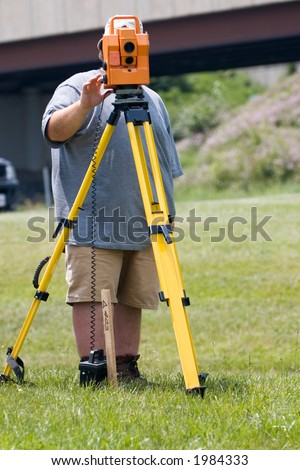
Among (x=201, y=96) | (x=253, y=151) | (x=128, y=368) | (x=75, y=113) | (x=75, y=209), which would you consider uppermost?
(x=201, y=96)

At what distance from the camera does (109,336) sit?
15.3ft

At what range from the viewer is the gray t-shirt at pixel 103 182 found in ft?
16.1

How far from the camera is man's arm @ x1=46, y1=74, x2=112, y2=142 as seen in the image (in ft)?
14.6

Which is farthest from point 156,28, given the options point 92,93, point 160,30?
point 92,93

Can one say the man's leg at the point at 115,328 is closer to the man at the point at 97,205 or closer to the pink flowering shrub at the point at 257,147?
the man at the point at 97,205

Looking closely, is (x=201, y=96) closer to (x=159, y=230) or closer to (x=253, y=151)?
(x=253, y=151)

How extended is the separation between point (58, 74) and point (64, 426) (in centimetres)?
2803

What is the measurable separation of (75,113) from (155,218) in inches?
24.9

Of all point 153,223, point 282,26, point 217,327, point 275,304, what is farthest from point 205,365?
point 282,26

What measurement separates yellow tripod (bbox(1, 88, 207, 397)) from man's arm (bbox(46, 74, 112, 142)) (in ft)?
0.31

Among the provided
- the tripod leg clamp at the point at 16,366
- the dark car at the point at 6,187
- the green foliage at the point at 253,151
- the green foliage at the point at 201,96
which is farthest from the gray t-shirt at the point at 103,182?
the green foliage at the point at 201,96

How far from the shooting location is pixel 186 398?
13.8 ft
